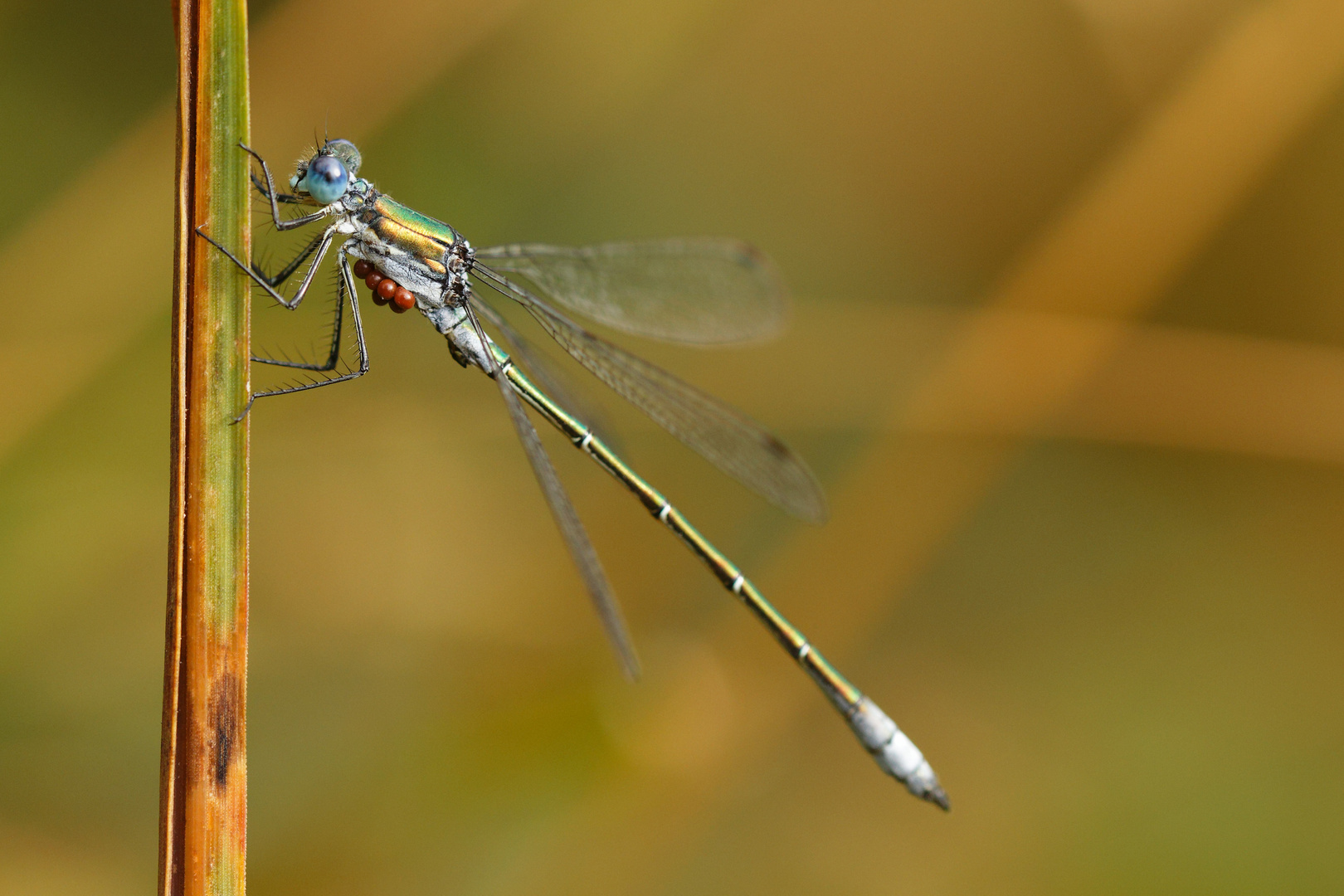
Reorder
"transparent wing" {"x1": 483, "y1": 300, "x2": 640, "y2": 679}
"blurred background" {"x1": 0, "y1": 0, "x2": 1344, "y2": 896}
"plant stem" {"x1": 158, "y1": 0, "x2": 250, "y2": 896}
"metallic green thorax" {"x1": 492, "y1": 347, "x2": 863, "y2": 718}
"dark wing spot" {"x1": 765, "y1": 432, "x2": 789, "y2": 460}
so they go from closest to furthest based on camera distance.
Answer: "plant stem" {"x1": 158, "y1": 0, "x2": 250, "y2": 896}, "transparent wing" {"x1": 483, "y1": 300, "x2": 640, "y2": 679}, "metallic green thorax" {"x1": 492, "y1": 347, "x2": 863, "y2": 718}, "blurred background" {"x1": 0, "y1": 0, "x2": 1344, "y2": 896}, "dark wing spot" {"x1": 765, "y1": 432, "x2": 789, "y2": 460}

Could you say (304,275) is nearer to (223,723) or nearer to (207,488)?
(207,488)

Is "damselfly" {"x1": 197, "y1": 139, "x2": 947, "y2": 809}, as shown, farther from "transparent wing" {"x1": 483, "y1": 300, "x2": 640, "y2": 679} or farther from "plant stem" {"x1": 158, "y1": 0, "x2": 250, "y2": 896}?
"plant stem" {"x1": 158, "y1": 0, "x2": 250, "y2": 896}

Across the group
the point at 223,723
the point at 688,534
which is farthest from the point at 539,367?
the point at 223,723

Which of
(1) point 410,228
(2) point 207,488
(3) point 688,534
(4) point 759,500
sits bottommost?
(2) point 207,488

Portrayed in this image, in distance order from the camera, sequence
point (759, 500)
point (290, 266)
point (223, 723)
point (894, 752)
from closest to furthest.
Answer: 1. point (223, 723)
2. point (290, 266)
3. point (894, 752)
4. point (759, 500)

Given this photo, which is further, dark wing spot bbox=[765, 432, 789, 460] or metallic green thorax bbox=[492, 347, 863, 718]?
dark wing spot bbox=[765, 432, 789, 460]

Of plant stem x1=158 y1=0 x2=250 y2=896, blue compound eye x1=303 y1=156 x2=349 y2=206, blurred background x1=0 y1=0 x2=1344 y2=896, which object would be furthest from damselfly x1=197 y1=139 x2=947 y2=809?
blurred background x1=0 y1=0 x2=1344 y2=896
